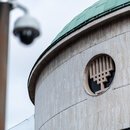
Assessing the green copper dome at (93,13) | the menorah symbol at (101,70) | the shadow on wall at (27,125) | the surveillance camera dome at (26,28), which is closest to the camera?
the surveillance camera dome at (26,28)

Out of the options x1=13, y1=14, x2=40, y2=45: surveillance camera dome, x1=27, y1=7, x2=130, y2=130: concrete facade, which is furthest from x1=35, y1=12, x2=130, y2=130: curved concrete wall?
x1=13, y1=14, x2=40, y2=45: surveillance camera dome

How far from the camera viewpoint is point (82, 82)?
1873 cm

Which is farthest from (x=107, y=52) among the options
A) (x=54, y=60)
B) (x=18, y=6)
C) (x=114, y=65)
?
(x=18, y=6)

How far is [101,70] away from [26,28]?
11.3 meters

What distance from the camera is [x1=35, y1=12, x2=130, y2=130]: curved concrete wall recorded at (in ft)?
56.3

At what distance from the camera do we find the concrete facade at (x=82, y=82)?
56.4ft

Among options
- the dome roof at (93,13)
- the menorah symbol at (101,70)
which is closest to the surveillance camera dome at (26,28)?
the menorah symbol at (101,70)

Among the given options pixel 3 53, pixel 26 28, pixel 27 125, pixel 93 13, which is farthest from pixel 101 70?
pixel 3 53

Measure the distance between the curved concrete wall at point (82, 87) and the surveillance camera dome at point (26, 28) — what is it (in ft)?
34.0

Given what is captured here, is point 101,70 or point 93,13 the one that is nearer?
point 101,70

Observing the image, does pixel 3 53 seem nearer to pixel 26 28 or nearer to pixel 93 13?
pixel 26 28

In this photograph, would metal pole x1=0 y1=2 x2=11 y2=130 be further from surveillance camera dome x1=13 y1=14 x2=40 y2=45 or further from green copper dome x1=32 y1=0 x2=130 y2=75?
green copper dome x1=32 y1=0 x2=130 y2=75

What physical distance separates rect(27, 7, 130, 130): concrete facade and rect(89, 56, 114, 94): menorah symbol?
0.23 meters

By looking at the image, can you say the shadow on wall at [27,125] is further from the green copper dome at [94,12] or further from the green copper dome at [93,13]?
the green copper dome at [94,12]
